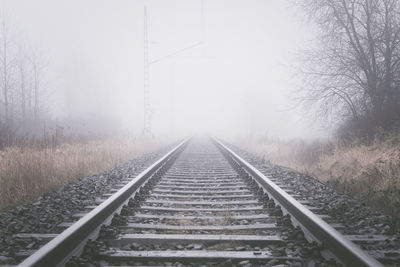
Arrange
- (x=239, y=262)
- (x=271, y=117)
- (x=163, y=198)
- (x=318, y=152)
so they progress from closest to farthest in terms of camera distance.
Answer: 1. (x=239, y=262)
2. (x=163, y=198)
3. (x=318, y=152)
4. (x=271, y=117)

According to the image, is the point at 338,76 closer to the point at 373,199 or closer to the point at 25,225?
the point at 373,199

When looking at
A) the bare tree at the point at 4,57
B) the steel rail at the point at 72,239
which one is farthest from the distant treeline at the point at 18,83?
the steel rail at the point at 72,239

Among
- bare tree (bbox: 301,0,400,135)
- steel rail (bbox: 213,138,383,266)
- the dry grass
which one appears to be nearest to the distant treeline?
the dry grass

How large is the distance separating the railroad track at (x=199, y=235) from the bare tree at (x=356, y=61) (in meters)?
6.54

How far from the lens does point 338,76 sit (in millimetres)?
9641

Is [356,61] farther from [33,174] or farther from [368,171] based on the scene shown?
[33,174]

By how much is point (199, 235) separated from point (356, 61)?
8.93 meters

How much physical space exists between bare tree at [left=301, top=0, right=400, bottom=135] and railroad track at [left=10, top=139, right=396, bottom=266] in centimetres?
654

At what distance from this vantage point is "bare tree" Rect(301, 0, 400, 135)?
27.7 ft

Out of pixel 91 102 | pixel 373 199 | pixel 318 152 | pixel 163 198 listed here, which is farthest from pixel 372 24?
pixel 91 102

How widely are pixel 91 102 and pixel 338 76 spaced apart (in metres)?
36.6

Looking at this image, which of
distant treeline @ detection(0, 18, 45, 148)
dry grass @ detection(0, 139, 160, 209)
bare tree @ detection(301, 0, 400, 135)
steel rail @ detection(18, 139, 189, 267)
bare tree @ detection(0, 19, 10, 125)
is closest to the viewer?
steel rail @ detection(18, 139, 189, 267)

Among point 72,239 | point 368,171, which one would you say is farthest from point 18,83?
point 368,171

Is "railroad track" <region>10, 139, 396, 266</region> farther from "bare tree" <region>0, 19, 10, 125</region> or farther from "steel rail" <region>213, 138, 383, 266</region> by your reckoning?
"bare tree" <region>0, 19, 10, 125</region>
